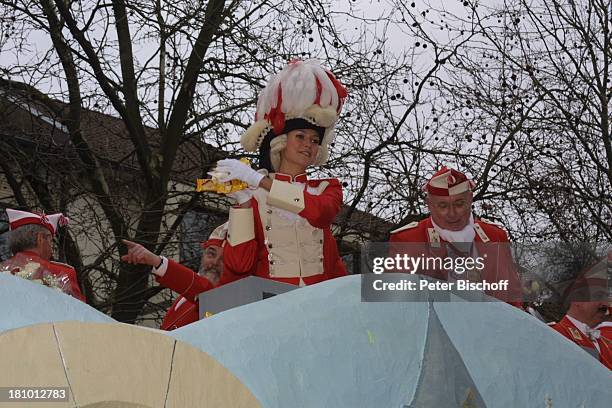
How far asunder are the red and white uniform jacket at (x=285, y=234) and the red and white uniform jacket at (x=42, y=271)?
1.87 ft

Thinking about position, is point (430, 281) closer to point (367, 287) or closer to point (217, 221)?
point (367, 287)

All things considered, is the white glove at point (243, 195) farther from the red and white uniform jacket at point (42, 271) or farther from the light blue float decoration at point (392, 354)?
the light blue float decoration at point (392, 354)

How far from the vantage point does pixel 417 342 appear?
1894 mm

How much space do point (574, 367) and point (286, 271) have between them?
5.40 feet

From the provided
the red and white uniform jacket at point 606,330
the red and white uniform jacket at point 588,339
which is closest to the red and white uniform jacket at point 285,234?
the red and white uniform jacket at point 588,339

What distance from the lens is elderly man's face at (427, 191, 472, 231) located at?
3586 millimetres

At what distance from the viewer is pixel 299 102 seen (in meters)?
3.57

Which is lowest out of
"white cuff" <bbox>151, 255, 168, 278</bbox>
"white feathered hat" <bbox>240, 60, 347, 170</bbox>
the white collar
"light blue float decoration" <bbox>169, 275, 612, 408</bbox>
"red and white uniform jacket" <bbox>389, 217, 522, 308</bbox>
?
"light blue float decoration" <bbox>169, 275, 612, 408</bbox>

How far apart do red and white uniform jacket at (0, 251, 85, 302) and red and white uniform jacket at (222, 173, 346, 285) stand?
0.57m

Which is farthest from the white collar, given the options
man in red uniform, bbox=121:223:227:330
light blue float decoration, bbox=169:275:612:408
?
light blue float decoration, bbox=169:275:612:408

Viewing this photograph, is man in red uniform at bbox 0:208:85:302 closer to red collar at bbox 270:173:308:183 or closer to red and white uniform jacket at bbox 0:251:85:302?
red and white uniform jacket at bbox 0:251:85:302

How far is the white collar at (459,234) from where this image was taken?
3496 millimetres

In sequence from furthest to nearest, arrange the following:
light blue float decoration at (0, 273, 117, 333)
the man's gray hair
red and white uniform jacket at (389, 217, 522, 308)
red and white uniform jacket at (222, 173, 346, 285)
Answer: the man's gray hair
red and white uniform jacket at (222, 173, 346, 285)
red and white uniform jacket at (389, 217, 522, 308)
light blue float decoration at (0, 273, 117, 333)

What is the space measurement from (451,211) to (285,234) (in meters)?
0.61
